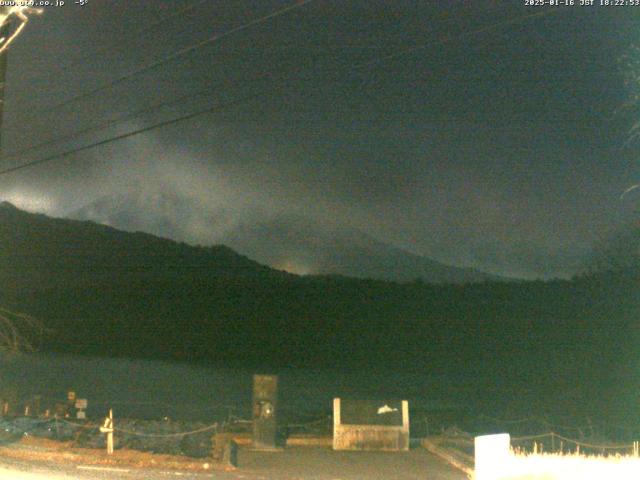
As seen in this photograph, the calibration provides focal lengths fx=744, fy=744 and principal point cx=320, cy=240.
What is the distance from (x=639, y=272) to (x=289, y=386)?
28461 mm

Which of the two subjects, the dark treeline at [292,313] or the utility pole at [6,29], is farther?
the dark treeline at [292,313]

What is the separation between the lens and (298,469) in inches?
695

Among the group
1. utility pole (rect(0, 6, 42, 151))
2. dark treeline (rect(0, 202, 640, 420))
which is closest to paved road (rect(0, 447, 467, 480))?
utility pole (rect(0, 6, 42, 151))

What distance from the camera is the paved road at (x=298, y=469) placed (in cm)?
1507

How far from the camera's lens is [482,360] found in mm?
71812

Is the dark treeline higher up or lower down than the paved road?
higher up

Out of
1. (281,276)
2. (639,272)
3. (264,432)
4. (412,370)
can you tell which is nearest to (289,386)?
(412,370)

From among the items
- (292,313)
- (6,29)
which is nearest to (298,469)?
(6,29)

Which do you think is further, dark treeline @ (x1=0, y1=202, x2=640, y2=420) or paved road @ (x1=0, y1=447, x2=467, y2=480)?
dark treeline @ (x1=0, y1=202, x2=640, y2=420)

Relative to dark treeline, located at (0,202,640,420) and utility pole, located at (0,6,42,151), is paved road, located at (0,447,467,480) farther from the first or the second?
dark treeline, located at (0,202,640,420)

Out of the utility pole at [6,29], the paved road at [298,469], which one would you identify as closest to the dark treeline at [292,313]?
the paved road at [298,469]

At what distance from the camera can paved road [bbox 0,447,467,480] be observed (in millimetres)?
15070

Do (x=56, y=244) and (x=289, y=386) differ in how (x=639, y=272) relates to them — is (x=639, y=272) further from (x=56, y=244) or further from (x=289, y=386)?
(x=56, y=244)

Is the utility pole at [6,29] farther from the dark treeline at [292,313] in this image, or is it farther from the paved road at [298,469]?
the dark treeline at [292,313]
